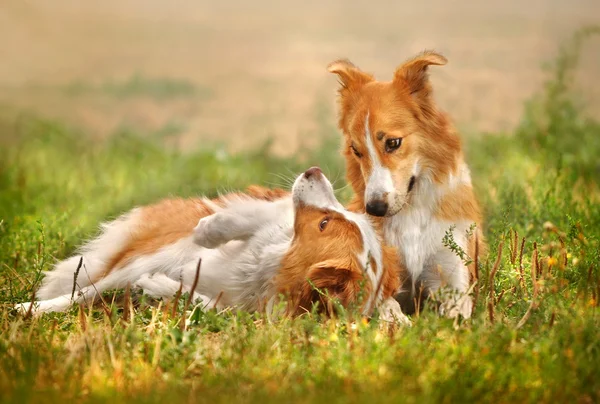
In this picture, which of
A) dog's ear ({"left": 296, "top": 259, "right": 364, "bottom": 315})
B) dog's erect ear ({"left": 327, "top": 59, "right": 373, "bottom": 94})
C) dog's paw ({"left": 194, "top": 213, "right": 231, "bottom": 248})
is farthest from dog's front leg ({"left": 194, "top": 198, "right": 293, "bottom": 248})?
dog's erect ear ({"left": 327, "top": 59, "right": 373, "bottom": 94})

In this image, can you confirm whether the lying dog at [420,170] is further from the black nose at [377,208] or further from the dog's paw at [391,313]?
the dog's paw at [391,313]

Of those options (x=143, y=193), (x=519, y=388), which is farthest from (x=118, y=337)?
(x=143, y=193)

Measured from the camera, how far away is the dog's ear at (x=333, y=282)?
13.7 feet

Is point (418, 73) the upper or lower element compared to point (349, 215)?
upper

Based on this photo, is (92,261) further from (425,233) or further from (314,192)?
(425,233)

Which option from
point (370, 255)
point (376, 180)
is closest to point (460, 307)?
point (370, 255)

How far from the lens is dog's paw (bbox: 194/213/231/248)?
502 cm

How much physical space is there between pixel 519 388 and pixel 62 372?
1.96 metres

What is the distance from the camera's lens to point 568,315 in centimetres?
399

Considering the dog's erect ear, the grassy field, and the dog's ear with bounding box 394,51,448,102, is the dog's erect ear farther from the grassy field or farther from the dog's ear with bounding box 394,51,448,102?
the grassy field

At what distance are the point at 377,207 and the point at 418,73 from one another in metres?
1.00

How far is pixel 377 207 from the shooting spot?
480cm

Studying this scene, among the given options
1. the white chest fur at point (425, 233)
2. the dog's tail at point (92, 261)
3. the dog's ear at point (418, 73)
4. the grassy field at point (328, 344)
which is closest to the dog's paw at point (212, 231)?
the grassy field at point (328, 344)

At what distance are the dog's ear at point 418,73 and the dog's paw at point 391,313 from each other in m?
1.45
